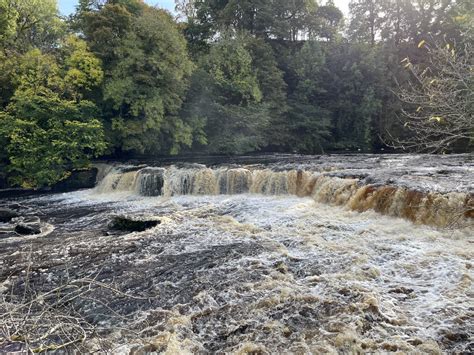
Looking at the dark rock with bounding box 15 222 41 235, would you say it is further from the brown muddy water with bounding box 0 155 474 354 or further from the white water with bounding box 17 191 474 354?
the white water with bounding box 17 191 474 354

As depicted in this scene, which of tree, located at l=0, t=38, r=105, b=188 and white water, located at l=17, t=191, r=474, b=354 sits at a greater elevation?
tree, located at l=0, t=38, r=105, b=188

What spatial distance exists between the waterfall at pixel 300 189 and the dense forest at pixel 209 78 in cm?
223

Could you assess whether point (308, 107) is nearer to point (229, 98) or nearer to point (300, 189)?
point (229, 98)

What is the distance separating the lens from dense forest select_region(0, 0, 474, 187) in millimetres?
13641

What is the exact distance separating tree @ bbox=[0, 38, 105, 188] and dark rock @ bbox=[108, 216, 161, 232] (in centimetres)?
675

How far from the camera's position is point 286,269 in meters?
5.52

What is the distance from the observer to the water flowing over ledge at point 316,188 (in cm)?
728

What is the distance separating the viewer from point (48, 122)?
44.1 ft

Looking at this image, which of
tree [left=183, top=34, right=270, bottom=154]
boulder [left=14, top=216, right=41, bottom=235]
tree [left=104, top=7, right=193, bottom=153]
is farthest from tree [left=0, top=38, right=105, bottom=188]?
tree [left=183, top=34, right=270, bottom=154]

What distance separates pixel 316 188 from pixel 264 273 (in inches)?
222

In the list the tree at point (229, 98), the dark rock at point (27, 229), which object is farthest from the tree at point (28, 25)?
the dark rock at point (27, 229)

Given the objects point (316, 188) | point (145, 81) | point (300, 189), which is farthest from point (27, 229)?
point (145, 81)

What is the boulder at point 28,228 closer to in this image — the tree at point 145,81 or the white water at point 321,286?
the white water at point 321,286

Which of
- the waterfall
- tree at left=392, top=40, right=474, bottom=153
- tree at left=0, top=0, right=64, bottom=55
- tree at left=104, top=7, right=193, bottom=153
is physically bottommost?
the waterfall
